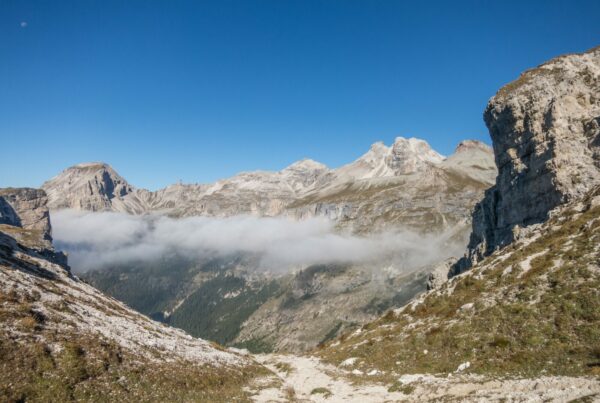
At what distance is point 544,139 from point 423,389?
84.4 m

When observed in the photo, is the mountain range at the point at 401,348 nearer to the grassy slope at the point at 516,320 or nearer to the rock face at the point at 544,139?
the grassy slope at the point at 516,320

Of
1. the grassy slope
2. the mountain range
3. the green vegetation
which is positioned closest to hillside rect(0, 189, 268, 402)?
the green vegetation

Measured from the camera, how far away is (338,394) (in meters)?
35.0

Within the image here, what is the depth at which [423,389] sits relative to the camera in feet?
95.8

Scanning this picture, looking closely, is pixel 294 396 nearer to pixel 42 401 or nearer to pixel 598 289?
pixel 42 401

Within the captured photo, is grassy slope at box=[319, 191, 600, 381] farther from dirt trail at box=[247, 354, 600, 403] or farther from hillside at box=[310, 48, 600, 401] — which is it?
dirt trail at box=[247, 354, 600, 403]

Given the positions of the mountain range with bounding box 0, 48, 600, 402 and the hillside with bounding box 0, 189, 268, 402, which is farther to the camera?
the mountain range with bounding box 0, 48, 600, 402

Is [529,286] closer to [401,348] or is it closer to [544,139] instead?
[401,348]

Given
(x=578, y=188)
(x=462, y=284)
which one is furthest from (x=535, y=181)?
(x=462, y=284)

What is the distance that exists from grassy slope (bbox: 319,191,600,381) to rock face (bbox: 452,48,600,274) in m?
25.7

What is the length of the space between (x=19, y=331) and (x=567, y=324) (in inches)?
1777

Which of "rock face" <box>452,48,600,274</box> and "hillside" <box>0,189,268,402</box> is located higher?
"rock face" <box>452,48,600,274</box>

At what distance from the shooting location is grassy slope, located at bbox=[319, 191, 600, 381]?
3006cm

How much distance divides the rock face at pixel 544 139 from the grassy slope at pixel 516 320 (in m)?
25.7
